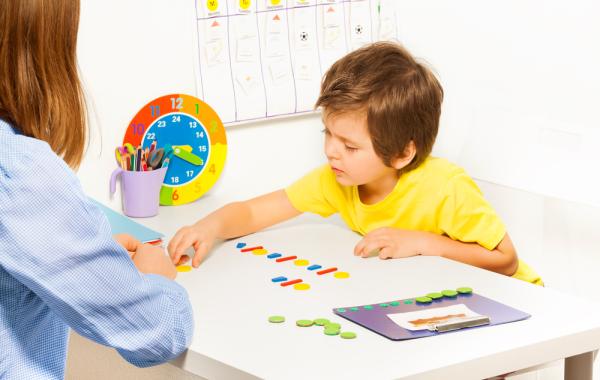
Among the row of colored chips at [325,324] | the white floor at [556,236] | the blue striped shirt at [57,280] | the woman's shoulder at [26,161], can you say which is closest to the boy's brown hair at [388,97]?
the white floor at [556,236]

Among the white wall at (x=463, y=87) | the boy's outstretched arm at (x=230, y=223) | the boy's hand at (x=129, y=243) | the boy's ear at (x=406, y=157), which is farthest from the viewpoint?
the white wall at (x=463, y=87)

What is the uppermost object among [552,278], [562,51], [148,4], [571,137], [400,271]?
[148,4]

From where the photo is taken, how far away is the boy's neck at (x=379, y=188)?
1615 mm

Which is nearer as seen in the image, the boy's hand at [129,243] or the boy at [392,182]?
the boy's hand at [129,243]

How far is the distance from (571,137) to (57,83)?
45.2 inches

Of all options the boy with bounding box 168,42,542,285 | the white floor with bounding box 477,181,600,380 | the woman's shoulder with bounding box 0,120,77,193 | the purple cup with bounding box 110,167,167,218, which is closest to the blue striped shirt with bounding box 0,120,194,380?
the woman's shoulder with bounding box 0,120,77,193

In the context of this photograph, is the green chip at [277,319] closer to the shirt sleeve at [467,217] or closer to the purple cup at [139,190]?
the shirt sleeve at [467,217]

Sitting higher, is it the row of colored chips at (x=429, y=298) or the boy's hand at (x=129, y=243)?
the boy's hand at (x=129, y=243)

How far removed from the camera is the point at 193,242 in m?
1.47

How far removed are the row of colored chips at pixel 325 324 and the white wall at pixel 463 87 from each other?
74 cm

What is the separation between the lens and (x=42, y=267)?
847 mm

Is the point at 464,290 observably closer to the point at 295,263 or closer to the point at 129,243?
the point at 295,263

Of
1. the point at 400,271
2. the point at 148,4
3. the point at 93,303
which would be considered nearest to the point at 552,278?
the point at 400,271

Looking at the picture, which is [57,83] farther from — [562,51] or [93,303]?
[562,51]
